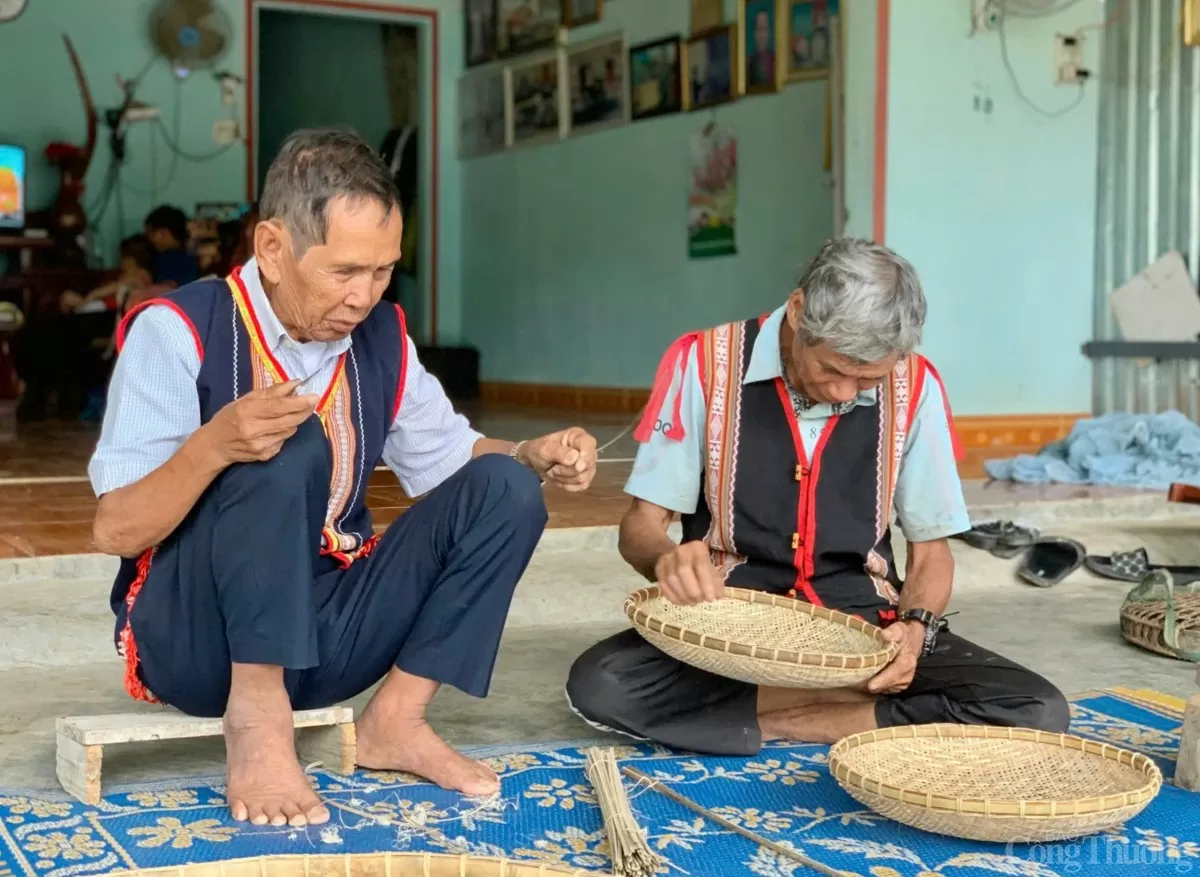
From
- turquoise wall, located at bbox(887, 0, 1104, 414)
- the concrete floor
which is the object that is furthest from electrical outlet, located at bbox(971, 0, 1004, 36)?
the concrete floor

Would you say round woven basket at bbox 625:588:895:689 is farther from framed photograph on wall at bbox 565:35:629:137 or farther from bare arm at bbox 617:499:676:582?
framed photograph on wall at bbox 565:35:629:137

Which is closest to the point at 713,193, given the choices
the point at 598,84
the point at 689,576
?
the point at 598,84

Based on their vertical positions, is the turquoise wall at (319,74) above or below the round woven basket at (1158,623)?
above

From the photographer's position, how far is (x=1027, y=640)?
11.7ft

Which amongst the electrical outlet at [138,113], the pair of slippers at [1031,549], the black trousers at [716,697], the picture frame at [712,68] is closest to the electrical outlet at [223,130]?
the electrical outlet at [138,113]

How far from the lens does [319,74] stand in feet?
38.4

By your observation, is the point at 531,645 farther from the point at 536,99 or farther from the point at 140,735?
the point at 536,99

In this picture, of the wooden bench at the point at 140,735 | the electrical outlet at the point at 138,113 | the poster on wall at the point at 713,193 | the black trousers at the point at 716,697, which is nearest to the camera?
the wooden bench at the point at 140,735

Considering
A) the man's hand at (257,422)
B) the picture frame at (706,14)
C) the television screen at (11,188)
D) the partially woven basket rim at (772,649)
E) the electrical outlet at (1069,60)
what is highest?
the picture frame at (706,14)

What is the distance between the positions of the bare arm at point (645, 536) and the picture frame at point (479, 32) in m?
7.67

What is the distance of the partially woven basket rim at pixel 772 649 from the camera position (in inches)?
84.3

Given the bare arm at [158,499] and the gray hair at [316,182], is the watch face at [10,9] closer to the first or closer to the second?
the gray hair at [316,182]

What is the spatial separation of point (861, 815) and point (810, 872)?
260mm

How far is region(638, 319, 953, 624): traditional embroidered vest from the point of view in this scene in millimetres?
2488
